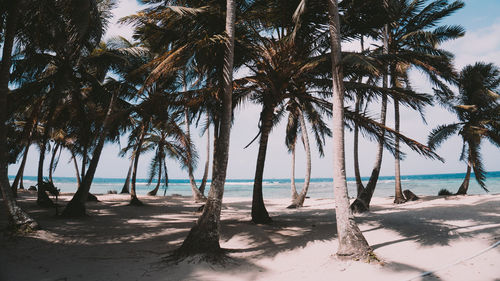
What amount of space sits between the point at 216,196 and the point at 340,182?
2456mm

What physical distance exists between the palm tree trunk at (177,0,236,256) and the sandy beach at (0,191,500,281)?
333 millimetres

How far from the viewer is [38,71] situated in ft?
35.6

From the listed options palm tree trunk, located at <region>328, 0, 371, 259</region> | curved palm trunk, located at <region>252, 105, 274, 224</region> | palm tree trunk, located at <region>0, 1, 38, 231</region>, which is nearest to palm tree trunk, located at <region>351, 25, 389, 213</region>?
curved palm trunk, located at <region>252, 105, 274, 224</region>

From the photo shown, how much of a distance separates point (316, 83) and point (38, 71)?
11.1m

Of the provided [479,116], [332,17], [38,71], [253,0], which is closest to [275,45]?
[253,0]

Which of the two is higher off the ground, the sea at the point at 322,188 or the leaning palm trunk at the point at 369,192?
the leaning palm trunk at the point at 369,192

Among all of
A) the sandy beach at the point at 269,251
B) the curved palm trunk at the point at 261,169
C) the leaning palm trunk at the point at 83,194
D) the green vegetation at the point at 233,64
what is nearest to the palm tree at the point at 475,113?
the green vegetation at the point at 233,64

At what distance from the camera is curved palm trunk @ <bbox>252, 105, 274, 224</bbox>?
7918mm

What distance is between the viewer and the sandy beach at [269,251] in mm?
4355

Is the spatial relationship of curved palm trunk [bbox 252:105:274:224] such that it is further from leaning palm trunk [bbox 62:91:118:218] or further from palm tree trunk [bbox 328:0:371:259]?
leaning palm trunk [bbox 62:91:118:218]

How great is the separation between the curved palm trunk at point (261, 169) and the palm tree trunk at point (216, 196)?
248cm

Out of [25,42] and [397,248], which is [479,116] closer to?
[397,248]

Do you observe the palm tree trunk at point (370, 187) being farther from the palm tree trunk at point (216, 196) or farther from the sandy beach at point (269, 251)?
the palm tree trunk at point (216, 196)

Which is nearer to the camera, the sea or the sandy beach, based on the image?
the sandy beach
